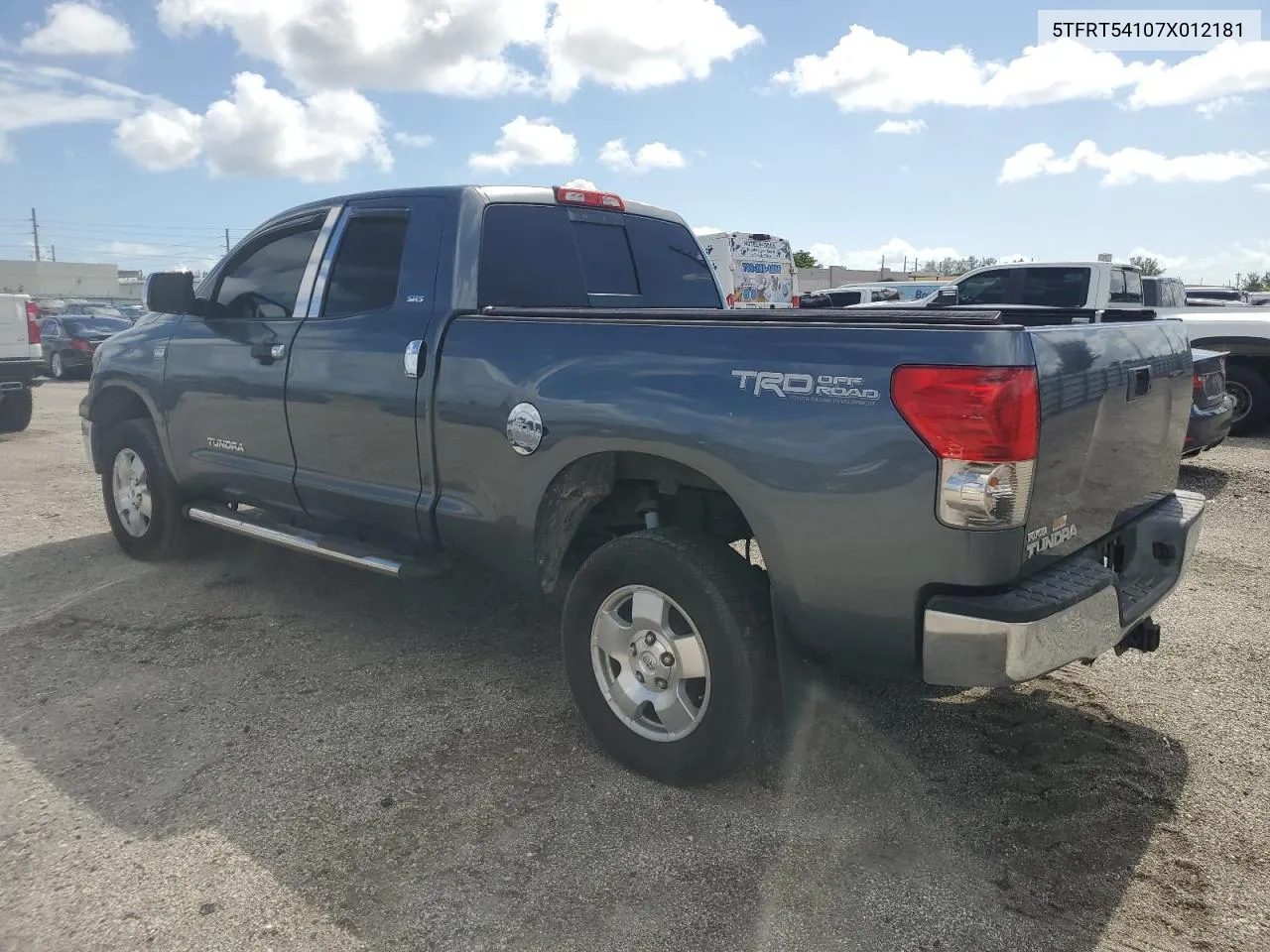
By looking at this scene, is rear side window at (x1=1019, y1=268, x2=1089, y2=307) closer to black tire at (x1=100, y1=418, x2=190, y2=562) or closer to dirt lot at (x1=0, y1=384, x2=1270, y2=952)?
dirt lot at (x1=0, y1=384, x2=1270, y2=952)

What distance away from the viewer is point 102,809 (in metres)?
3.16

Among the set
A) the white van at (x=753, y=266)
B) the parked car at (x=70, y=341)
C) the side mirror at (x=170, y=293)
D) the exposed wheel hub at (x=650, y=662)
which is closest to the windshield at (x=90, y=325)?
the parked car at (x=70, y=341)

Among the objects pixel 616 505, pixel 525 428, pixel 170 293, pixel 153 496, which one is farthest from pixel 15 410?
pixel 616 505

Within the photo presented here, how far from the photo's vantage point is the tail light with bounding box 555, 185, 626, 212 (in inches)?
177

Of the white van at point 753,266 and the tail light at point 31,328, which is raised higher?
the white van at point 753,266

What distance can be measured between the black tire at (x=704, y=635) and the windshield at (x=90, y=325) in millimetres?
19851

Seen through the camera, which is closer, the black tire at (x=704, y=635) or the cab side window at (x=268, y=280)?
the black tire at (x=704, y=635)

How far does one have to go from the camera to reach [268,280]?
16.2 ft

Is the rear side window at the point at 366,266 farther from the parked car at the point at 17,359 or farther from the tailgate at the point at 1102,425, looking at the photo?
the parked car at the point at 17,359

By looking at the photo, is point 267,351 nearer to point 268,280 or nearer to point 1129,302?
point 268,280

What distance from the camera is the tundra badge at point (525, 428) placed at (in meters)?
3.43

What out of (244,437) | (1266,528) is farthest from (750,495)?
(1266,528)

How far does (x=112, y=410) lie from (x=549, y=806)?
4.32 meters

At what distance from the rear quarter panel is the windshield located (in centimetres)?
1961
